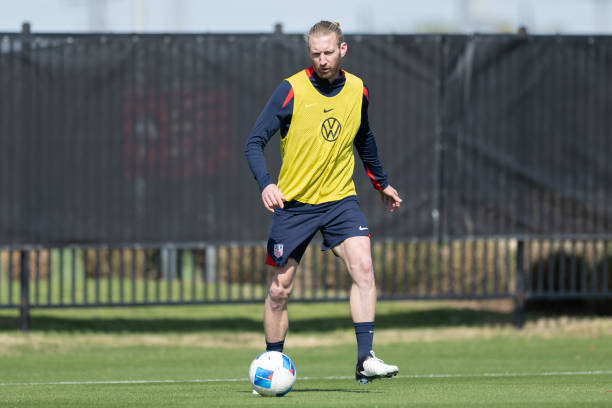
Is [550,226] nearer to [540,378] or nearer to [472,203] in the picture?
[472,203]

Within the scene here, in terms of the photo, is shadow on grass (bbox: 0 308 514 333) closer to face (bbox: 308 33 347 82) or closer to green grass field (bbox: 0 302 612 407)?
green grass field (bbox: 0 302 612 407)

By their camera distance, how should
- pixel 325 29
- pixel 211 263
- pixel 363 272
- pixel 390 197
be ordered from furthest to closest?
pixel 211 263
pixel 390 197
pixel 363 272
pixel 325 29

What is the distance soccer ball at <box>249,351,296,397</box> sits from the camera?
22.7 feet

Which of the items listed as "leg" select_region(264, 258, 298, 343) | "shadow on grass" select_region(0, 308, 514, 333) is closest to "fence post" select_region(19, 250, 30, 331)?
"shadow on grass" select_region(0, 308, 514, 333)

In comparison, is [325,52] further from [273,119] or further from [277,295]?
[277,295]

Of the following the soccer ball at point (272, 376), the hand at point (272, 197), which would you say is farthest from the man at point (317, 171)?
the soccer ball at point (272, 376)

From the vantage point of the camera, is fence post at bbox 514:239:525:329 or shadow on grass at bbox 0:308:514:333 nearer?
fence post at bbox 514:239:525:329

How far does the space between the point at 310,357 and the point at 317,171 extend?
4.86 metres

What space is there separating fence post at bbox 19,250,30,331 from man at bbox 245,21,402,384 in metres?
6.18

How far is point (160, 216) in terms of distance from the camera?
13148 mm

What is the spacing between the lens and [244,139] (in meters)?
13.2

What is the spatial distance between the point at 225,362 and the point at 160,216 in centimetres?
237

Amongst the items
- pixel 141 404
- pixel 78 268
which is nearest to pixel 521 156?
pixel 141 404

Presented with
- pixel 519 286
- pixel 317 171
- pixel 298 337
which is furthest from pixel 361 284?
pixel 519 286
